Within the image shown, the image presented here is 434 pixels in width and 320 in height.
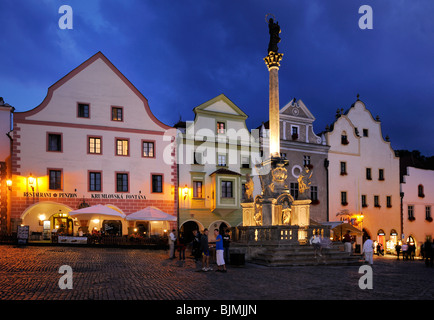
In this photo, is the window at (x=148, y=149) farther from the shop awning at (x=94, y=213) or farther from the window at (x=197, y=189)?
the shop awning at (x=94, y=213)

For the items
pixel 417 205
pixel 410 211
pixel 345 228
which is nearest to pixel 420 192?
pixel 417 205

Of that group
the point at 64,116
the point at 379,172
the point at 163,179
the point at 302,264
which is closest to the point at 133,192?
the point at 163,179

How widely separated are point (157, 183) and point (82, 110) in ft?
27.2

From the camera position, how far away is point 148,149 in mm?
33969

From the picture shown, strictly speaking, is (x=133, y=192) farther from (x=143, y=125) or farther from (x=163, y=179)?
(x=143, y=125)

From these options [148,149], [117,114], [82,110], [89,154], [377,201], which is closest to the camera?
[89,154]

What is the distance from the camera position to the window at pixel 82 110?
31.9 meters

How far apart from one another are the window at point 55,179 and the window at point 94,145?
292 cm

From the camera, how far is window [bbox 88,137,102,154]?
31.9 m

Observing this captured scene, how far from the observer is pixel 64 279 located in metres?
13.0

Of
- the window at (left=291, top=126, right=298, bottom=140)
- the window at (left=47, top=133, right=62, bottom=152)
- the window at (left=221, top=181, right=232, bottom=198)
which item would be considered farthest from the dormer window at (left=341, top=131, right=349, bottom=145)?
the window at (left=47, top=133, right=62, bottom=152)

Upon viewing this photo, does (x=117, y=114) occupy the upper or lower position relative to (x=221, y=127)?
upper

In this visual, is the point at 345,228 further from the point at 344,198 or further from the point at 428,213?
the point at 428,213
